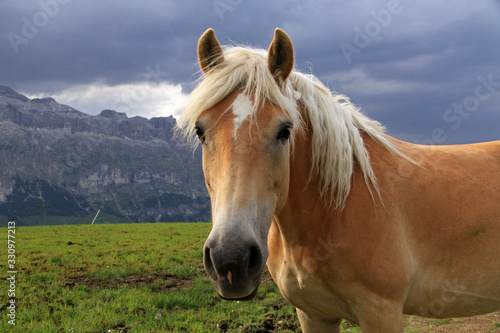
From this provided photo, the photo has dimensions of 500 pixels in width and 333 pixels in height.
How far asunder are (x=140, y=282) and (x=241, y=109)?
877 cm

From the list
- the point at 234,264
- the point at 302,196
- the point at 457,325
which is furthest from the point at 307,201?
the point at 457,325

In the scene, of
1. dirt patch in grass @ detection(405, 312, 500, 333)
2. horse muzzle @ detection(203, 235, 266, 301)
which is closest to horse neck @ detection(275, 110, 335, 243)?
horse muzzle @ detection(203, 235, 266, 301)

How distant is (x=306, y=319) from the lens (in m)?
3.70

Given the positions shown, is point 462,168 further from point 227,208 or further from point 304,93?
point 227,208

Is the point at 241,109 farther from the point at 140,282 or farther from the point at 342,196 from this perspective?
the point at 140,282

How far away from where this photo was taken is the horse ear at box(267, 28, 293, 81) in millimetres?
2799

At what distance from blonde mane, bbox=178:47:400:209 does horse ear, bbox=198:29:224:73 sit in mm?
69

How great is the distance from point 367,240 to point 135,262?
11.6m

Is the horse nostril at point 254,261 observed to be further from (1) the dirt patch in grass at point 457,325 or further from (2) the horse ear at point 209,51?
(1) the dirt patch in grass at point 457,325

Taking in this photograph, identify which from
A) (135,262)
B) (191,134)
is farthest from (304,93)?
(135,262)

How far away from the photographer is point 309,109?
10.1 ft

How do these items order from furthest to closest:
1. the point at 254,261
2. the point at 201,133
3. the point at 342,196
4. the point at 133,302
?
the point at 133,302
the point at 342,196
the point at 201,133
the point at 254,261

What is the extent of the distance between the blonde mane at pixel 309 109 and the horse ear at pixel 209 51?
0.07m

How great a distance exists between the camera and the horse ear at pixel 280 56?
2799 millimetres
